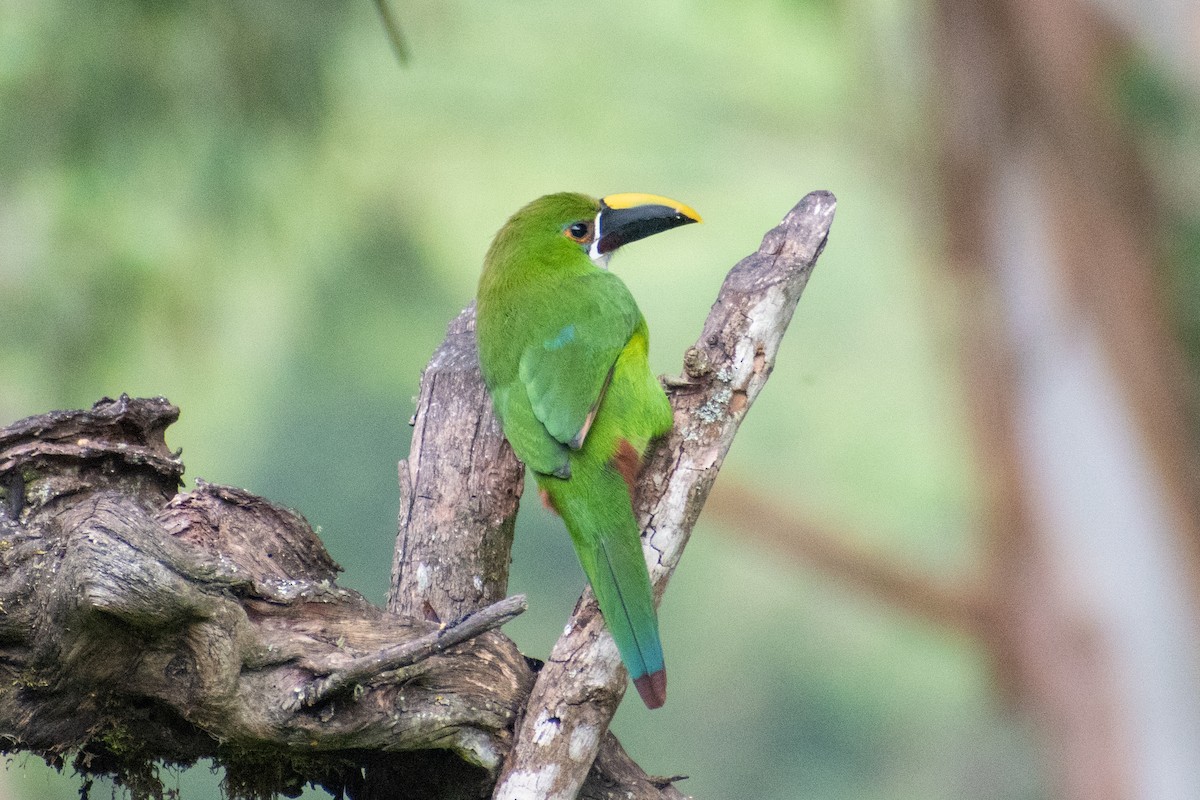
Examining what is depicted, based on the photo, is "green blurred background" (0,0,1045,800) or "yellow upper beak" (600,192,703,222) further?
"green blurred background" (0,0,1045,800)

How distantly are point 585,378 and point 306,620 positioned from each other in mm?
780

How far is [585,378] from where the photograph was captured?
8.36 feet

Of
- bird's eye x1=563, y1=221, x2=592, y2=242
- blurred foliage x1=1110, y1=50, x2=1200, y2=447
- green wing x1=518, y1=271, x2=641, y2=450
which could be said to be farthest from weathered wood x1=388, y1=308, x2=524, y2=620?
blurred foliage x1=1110, y1=50, x2=1200, y2=447

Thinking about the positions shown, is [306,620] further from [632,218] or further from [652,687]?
[632,218]

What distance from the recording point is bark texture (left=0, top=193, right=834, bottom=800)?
193 cm

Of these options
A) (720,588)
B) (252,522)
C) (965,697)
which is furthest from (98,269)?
(965,697)

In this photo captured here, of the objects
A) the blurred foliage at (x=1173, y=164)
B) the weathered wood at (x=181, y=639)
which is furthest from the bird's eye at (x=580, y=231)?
the blurred foliage at (x=1173, y=164)

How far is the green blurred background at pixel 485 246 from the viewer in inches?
208

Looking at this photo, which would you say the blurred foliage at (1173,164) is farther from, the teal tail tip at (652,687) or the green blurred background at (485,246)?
the teal tail tip at (652,687)

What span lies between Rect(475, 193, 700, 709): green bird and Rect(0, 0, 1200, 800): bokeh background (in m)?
2.37

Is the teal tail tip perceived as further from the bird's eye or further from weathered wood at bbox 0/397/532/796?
the bird's eye

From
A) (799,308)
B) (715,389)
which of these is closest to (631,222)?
(715,389)

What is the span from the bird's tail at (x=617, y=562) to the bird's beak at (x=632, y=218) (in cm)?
83

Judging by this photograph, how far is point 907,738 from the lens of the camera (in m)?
5.64
